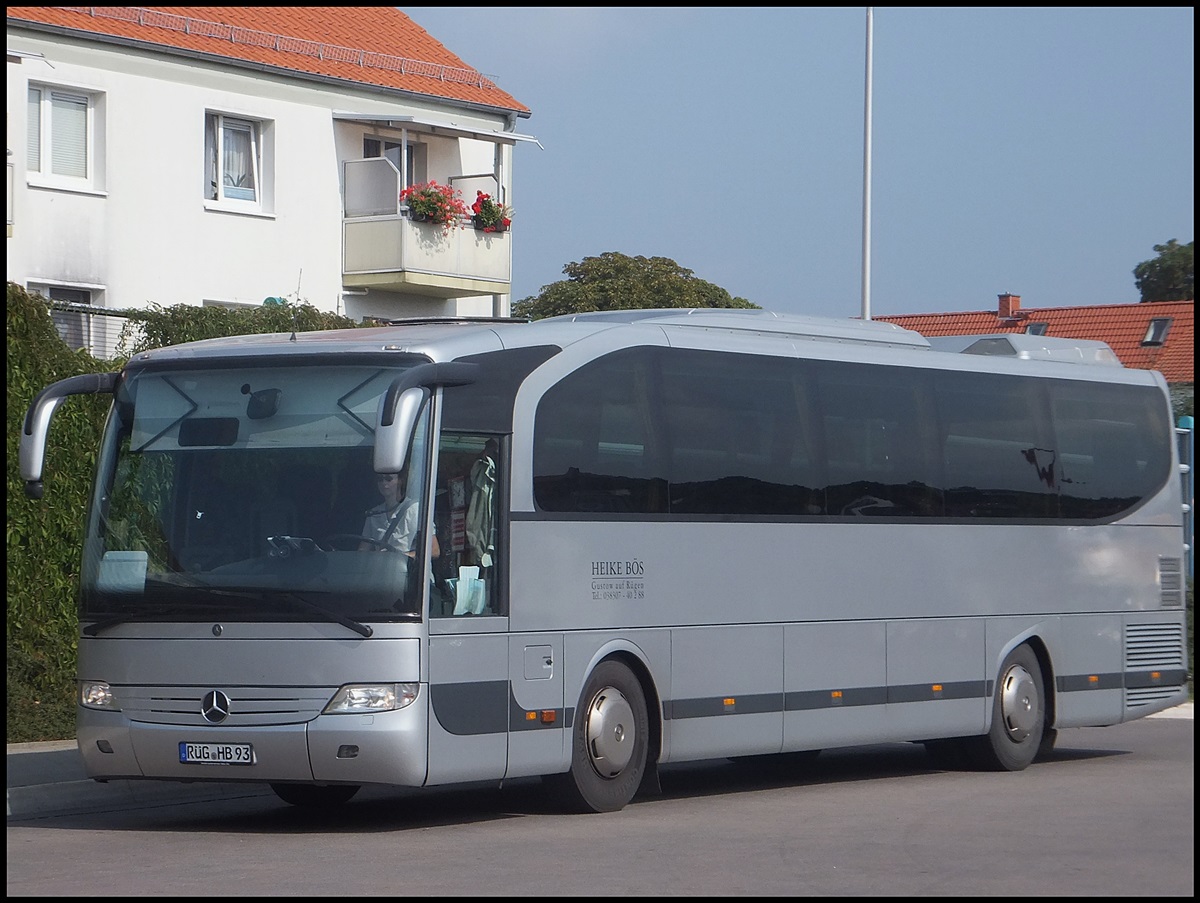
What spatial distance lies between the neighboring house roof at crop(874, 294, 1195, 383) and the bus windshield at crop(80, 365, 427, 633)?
38572mm

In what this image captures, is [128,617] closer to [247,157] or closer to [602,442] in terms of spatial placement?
[602,442]

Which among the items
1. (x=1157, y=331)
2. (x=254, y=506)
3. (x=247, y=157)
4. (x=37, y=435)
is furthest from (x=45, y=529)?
(x=1157, y=331)

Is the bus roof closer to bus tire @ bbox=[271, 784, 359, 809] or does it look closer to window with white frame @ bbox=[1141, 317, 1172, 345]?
bus tire @ bbox=[271, 784, 359, 809]

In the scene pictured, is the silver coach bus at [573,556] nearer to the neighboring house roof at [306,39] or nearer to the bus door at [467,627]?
the bus door at [467,627]

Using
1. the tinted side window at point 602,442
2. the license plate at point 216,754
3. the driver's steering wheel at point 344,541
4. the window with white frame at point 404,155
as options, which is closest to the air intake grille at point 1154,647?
the tinted side window at point 602,442

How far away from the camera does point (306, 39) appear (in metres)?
36.2

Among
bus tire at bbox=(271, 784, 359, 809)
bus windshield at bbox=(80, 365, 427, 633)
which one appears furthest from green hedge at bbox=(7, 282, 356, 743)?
bus windshield at bbox=(80, 365, 427, 633)

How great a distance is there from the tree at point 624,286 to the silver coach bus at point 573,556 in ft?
148

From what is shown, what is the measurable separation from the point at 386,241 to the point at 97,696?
77.8ft

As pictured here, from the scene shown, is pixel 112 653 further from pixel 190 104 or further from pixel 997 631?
pixel 190 104

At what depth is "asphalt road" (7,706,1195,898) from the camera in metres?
9.30

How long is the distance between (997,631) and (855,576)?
1.82 metres

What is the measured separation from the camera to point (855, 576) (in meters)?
14.9

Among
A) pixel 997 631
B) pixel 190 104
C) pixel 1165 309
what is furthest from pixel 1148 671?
pixel 1165 309
